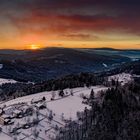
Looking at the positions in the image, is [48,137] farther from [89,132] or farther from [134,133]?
[134,133]

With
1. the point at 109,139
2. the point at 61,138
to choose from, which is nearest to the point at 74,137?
the point at 61,138

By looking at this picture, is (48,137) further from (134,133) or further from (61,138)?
(134,133)

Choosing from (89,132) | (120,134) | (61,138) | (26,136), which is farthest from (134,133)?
(26,136)

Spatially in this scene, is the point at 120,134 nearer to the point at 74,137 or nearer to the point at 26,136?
the point at 74,137

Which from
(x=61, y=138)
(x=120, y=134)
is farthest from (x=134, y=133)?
(x=61, y=138)

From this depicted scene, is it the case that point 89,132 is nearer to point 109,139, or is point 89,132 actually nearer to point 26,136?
point 109,139

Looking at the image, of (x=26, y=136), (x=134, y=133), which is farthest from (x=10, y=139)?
(x=134, y=133)
